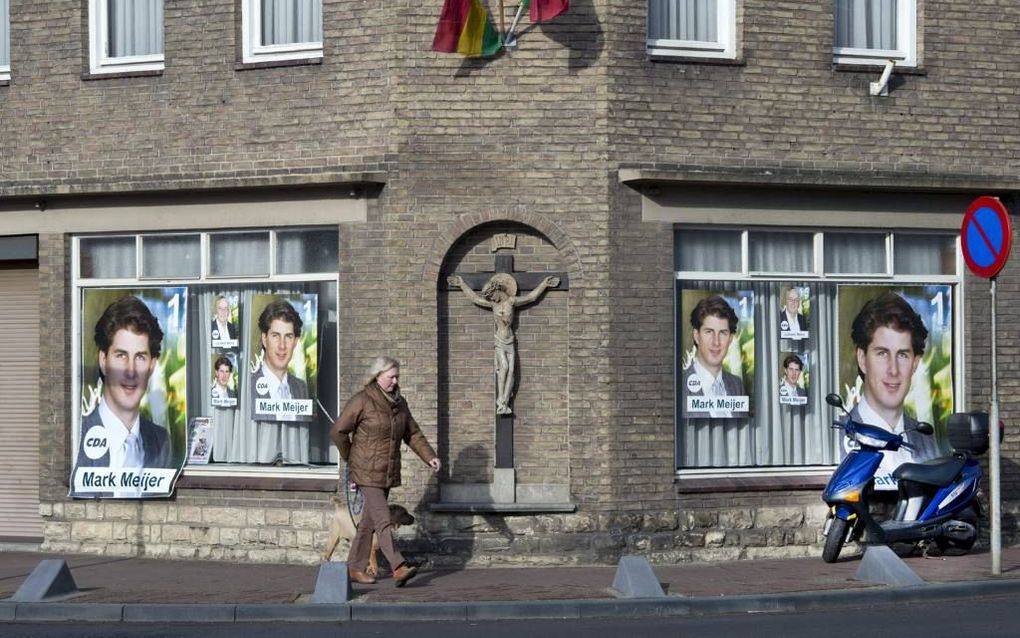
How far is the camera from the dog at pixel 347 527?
13.9 metres

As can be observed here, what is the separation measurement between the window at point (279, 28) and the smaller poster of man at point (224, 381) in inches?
119

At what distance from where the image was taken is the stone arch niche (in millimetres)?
15398

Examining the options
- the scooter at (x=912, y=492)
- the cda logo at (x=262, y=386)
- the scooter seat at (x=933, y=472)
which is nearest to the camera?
the scooter at (x=912, y=492)

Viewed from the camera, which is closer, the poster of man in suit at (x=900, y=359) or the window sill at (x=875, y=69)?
the window sill at (x=875, y=69)

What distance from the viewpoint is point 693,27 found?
623 inches

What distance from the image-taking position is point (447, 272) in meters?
15.5

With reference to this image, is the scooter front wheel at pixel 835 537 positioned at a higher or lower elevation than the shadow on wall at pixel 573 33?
lower

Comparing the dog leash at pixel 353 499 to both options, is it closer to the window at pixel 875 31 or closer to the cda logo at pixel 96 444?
the cda logo at pixel 96 444

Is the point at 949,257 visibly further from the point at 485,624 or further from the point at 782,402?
the point at 485,624

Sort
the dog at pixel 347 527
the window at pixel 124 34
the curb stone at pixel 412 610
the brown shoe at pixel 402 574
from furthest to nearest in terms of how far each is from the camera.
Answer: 1. the window at pixel 124 34
2. the dog at pixel 347 527
3. the brown shoe at pixel 402 574
4. the curb stone at pixel 412 610

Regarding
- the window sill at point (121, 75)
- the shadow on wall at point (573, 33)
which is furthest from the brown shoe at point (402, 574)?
the window sill at point (121, 75)

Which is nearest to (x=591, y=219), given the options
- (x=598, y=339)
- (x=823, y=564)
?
(x=598, y=339)

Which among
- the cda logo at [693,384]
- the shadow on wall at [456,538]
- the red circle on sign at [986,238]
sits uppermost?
the red circle on sign at [986,238]

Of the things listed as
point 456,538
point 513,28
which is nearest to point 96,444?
point 456,538
